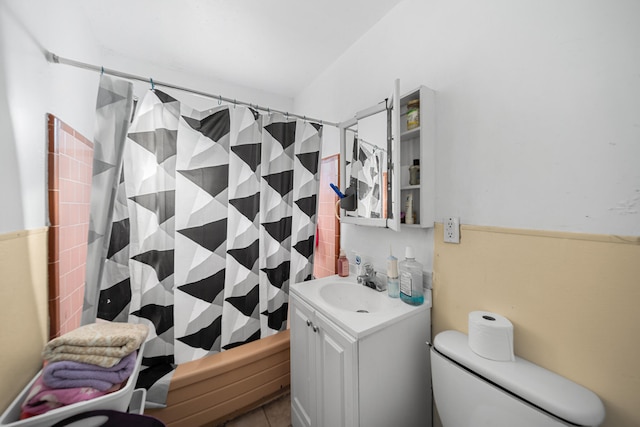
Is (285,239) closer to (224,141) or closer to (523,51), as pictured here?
(224,141)

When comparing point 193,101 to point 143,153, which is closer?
point 143,153

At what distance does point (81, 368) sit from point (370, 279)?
3.98 feet

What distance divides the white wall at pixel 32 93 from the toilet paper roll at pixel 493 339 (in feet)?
5.06

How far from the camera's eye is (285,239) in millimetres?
1534

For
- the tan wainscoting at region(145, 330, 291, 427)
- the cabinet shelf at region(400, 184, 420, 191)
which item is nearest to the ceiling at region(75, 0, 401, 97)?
the cabinet shelf at region(400, 184, 420, 191)

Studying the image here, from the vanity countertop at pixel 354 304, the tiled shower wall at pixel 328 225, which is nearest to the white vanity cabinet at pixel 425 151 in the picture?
the vanity countertop at pixel 354 304

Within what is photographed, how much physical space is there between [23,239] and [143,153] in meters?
0.57

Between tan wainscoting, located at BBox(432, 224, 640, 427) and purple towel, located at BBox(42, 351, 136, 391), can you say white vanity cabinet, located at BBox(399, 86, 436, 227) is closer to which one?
tan wainscoting, located at BBox(432, 224, 640, 427)

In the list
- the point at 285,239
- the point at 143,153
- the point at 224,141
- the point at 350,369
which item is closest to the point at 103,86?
the point at 143,153

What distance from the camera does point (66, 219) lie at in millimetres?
1001

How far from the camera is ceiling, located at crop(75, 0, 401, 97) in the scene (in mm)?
1210

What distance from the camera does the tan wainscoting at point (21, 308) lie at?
66 cm

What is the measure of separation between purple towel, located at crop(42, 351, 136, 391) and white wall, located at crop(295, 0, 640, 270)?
129cm

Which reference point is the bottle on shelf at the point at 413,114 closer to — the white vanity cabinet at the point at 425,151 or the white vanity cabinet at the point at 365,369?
the white vanity cabinet at the point at 425,151
